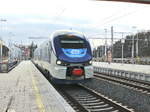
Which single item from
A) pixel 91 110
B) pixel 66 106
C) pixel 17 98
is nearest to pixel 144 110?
pixel 91 110

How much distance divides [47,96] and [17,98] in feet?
4.03

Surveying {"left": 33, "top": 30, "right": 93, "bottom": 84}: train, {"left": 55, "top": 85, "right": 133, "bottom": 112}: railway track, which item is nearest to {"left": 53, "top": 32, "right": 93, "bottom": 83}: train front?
{"left": 33, "top": 30, "right": 93, "bottom": 84}: train

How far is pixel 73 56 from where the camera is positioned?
54.9 ft

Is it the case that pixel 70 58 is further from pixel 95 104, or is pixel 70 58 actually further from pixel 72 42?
pixel 95 104

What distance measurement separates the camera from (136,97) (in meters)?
14.2

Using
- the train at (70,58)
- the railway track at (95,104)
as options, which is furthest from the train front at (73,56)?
the railway track at (95,104)

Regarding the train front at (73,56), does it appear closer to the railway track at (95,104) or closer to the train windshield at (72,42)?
Answer: the train windshield at (72,42)

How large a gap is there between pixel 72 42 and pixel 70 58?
121 cm

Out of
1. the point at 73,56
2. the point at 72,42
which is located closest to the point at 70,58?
the point at 73,56

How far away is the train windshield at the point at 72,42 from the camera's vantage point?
17219 mm

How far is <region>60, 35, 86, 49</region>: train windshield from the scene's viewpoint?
17219mm

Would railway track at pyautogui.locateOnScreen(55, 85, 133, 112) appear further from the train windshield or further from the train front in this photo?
the train windshield

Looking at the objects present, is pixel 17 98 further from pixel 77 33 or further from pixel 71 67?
pixel 77 33

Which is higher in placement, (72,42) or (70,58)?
(72,42)
